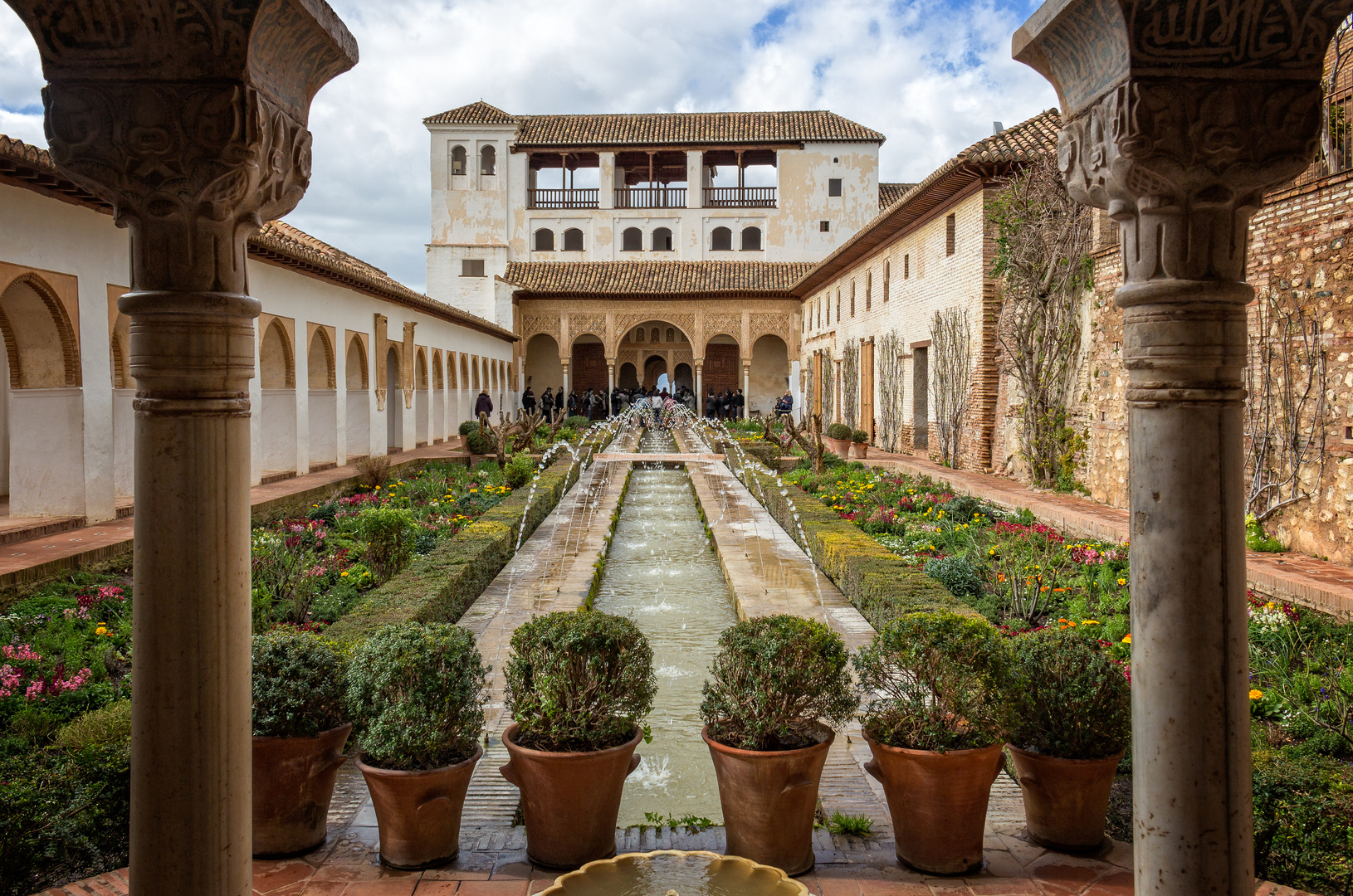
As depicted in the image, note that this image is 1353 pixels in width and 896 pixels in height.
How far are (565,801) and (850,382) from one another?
20.8 meters

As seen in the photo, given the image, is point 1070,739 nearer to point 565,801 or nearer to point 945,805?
point 945,805

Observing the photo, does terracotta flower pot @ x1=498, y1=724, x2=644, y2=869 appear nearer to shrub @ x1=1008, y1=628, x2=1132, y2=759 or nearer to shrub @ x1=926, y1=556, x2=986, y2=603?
shrub @ x1=1008, y1=628, x2=1132, y2=759

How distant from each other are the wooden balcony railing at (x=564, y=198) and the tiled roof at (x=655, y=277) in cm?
218

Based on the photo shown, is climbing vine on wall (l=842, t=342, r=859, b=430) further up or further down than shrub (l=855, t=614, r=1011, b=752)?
further up

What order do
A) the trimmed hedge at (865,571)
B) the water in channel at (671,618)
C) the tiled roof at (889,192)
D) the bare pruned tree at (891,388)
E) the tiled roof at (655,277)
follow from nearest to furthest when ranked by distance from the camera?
the water in channel at (671,618), the trimmed hedge at (865,571), the bare pruned tree at (891,388), the tiled roof at (655,277), the tiled roof at (889,192)

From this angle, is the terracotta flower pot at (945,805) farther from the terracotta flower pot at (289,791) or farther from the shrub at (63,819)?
the shrub at (63,819)

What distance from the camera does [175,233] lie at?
213 cm

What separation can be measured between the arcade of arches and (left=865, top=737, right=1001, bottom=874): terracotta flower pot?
96.4 feet

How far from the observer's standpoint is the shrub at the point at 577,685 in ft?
9.95

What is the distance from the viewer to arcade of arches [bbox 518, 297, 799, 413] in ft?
107

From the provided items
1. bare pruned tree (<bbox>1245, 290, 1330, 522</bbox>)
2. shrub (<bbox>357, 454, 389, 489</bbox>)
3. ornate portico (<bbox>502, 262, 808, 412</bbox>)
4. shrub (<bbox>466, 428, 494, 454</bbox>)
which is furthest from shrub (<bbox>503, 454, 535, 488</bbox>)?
ornate portico (<bbox>502, 262, 808, 412</bbox>)

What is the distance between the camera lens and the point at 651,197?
3488 centimetres

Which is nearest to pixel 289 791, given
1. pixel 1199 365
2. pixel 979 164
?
pixel 1199 365

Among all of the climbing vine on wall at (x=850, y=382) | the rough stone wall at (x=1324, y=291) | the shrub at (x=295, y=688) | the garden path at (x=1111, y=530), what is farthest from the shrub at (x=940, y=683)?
the climbing vine on wall at (x=850, y=382)
